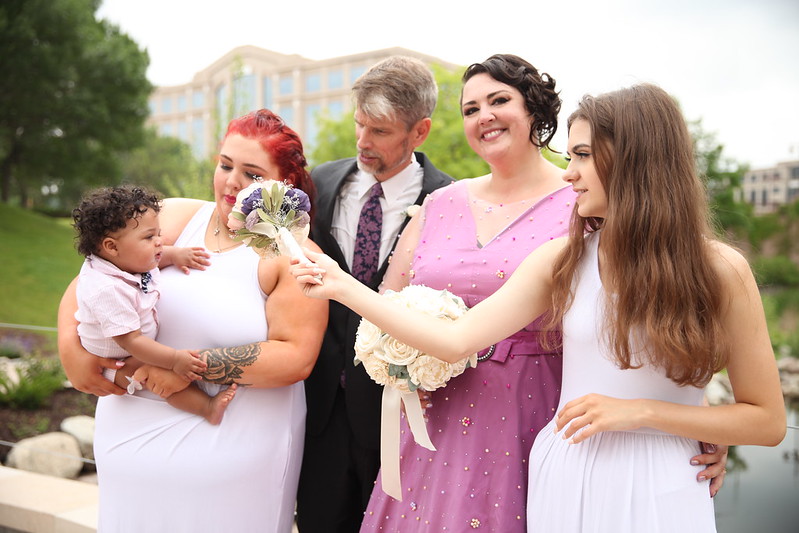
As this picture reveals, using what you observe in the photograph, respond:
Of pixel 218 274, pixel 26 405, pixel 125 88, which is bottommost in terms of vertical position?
pixel 26 405

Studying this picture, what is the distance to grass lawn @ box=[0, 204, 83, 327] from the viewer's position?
60.1 ft

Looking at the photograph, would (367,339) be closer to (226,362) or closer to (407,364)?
(407,364)

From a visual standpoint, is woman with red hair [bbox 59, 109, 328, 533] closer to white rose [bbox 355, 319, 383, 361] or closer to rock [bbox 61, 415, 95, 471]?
white rose [bbox 355, 319, 383, 361]

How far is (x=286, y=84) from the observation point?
190 ft

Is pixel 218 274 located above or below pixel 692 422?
above

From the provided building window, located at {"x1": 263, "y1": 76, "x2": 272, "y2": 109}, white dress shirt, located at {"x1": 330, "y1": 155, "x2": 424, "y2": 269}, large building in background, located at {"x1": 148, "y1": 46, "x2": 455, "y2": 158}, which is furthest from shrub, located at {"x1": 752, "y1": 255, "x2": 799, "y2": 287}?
building window, located at {"x1": 263, "y1": 76, "x2": 272, "y2": 109}

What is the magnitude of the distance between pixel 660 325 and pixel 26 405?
764 cm

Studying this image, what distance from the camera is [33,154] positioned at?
24984 millimetres

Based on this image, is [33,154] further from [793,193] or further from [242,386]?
[793,193]

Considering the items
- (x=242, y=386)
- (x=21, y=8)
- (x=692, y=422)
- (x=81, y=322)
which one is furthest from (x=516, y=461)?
(x=21, y=8)

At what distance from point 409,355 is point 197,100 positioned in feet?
234

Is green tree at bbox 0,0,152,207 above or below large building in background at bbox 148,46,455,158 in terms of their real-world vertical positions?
below

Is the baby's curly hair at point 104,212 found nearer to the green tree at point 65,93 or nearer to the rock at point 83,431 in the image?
the rock at point 83,431

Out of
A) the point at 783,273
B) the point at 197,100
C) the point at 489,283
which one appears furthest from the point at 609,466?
the point at 197,100
